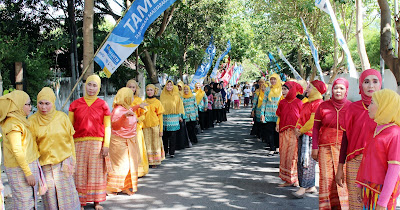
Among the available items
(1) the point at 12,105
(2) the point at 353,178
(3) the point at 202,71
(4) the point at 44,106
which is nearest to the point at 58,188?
(4) the point at 44,106

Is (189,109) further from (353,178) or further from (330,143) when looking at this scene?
(353,178)

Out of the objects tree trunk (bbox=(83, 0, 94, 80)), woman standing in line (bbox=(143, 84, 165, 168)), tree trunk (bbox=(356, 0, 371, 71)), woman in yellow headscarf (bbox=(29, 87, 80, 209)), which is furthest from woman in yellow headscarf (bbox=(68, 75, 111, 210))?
A: tree trunk (bbox=(356, 0, 371, 71))

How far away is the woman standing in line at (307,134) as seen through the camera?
5859 millimetres

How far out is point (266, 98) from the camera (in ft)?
32.0

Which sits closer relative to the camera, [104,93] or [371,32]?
[104,93]

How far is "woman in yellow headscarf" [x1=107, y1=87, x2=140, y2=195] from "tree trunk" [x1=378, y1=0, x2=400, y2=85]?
4215 mm

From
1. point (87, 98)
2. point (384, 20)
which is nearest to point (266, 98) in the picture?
point (384, 20)

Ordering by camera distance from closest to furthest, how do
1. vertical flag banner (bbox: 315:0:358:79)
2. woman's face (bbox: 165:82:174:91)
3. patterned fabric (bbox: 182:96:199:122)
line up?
vertical flag banner (bbox: 315:0:358:79) → woman's face (bbox: 165:82:174:91) → patterned fabric (bbox: 182:96:199:122)

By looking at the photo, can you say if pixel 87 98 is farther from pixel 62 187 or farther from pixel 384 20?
pixel 384 20

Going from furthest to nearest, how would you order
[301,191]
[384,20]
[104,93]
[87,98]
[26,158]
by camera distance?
[104,93], [384,20], [301,191], [87,98], [26,158]

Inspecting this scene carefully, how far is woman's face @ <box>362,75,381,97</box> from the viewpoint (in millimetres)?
3920

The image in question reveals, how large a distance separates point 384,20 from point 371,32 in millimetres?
38539

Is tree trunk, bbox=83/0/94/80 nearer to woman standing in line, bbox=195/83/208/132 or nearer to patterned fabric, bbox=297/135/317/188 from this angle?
patterned fabric, bbox=297/135/317/188

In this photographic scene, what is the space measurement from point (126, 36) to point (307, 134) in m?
3.44
